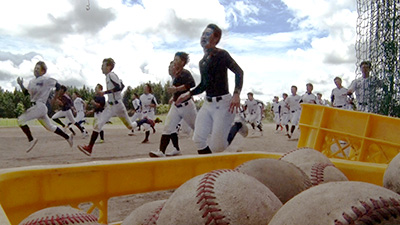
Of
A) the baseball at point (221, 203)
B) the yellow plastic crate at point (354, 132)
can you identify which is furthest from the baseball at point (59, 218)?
the yellow plastic crate at point (354, 132)

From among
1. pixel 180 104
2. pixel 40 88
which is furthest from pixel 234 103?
pixel 40 88

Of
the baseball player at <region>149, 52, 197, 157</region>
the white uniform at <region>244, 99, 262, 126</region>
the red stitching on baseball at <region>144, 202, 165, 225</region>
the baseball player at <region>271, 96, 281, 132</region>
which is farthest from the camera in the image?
the baseball player at <region>271, 96, 281, 132</region>

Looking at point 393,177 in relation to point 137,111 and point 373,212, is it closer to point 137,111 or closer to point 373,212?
point 373,212

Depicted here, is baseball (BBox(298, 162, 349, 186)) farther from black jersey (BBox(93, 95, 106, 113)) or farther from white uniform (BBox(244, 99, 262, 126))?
white uniform (BBox(244, 99, 262, 126))

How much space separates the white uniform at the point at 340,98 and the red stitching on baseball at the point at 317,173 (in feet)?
35.7

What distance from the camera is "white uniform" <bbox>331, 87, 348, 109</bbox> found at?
43.8 feet

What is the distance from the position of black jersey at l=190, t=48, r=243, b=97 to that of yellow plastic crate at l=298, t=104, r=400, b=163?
52.5 inches

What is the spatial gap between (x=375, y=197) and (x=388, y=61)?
8.18m

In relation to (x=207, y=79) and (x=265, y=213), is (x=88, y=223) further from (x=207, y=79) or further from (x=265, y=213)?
(x=207, y=79)

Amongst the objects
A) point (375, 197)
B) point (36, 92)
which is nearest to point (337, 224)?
point (375, 197)

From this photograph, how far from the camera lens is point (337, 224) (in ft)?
4.85

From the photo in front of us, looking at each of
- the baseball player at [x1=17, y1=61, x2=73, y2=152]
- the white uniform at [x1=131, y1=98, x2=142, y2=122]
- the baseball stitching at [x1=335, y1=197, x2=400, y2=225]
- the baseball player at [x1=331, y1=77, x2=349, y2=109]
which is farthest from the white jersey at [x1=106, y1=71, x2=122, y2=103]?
the baseball stitching at [x1=335, y1=197, x2=400, y2=225]

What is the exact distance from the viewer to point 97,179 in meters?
3.10

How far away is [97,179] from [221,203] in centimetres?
145
